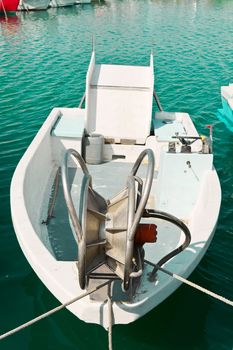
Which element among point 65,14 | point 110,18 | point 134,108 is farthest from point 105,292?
point 65,14

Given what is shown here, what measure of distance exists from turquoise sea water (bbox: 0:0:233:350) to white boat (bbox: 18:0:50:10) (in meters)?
1.51

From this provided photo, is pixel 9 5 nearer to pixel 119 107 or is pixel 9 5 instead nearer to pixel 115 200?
pixel 119 107

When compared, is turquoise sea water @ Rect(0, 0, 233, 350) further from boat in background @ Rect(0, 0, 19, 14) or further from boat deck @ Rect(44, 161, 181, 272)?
boat in background @ Rect(0, 0, 19, 14)

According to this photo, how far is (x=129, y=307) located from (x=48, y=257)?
1.30 metres

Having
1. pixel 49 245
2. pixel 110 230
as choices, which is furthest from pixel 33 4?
pixel 110 230

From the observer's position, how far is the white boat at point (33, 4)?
42.6 meters

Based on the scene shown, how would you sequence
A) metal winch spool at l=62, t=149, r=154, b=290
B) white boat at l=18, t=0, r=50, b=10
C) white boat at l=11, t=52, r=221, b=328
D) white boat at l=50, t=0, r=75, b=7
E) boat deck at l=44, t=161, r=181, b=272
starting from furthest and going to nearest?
white boat at l=50, t=0, r=75, b=7 < white boat at l=18, t=0, r=50, b=10 < boat deck at l=44, t=161, r=181, b=272 < white boat at l=11, t=52, r=221, b=328 < metal winch spool at l=62, t=149, r=154, b=290

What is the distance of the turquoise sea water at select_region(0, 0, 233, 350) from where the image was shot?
5.34 metres

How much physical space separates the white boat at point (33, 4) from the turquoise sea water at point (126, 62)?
1.51 m

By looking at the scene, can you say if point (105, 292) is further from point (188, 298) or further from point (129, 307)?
point (188, 298)

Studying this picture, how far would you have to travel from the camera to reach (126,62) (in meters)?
22.1

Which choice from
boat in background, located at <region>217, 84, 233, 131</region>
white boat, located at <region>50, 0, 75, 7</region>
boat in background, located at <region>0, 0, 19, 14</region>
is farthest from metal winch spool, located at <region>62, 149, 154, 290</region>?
white boat, located at <region>50, 0, 75, 7</region>

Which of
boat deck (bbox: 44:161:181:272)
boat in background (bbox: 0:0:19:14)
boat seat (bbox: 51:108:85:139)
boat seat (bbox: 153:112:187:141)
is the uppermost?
boat in background (bbox: 0:0:19:14)

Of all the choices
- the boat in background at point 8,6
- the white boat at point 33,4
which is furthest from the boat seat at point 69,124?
the white boat at point 33,4
